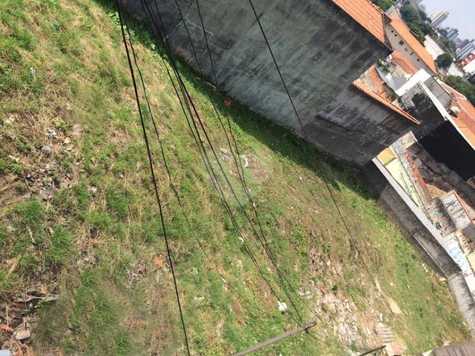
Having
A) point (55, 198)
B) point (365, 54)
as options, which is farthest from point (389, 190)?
point (55, 198)

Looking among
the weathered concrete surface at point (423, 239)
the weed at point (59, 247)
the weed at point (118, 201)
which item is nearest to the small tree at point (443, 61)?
the weathered concrete surface at point (423, 239)

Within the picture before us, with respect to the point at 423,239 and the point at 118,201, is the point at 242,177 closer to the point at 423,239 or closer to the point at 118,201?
the point at 118,201

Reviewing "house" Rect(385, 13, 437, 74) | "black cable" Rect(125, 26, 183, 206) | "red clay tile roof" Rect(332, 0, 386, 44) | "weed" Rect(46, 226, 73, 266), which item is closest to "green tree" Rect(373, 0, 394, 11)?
"house" Rect(385, 13, 437, 74)

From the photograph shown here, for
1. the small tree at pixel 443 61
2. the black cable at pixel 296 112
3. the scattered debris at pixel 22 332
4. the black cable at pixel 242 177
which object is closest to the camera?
the scattered debris at pixel 22 332

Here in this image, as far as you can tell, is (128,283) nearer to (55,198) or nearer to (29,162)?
(55,198)

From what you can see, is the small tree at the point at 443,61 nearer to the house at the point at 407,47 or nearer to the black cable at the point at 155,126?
the house at the point at 407,47

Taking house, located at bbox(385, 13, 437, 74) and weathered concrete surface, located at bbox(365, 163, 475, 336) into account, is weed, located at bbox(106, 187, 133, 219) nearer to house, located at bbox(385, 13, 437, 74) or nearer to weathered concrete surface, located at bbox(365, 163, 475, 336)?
weathered concrete surface, located at bbox(365, 163, 475, 336)

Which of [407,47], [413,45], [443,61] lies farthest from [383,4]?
[407,47]
